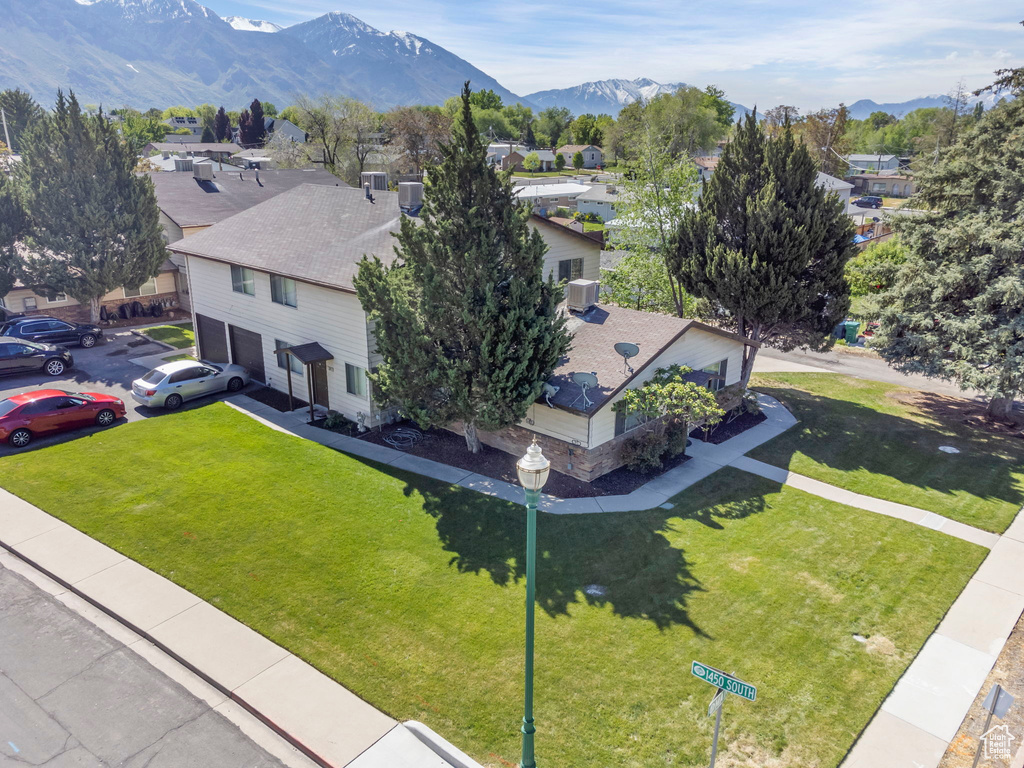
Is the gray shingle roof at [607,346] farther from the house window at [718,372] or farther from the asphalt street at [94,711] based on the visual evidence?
the asphalt street at [94,711]

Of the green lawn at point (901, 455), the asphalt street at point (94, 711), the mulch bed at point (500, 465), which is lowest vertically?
the green lawn at point (901, 455)

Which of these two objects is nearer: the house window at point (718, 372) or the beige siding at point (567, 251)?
the house window at point (718, 372)

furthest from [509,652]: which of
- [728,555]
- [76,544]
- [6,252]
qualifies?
[6,252]

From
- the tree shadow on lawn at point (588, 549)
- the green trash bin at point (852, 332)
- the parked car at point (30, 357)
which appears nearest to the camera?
the tree shadow on lawn at point (588, 549)

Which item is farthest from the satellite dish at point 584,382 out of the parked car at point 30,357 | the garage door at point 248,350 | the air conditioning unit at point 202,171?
the air conditioning unit at point 202,171

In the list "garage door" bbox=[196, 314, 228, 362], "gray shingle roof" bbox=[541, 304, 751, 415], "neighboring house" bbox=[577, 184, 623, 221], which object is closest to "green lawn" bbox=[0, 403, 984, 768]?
"gray shingle roof" bbox=[541, 304, 751, 415]

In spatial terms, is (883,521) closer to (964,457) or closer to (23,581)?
(964,457)

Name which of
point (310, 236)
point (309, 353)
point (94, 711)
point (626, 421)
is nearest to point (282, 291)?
point (310, 236)

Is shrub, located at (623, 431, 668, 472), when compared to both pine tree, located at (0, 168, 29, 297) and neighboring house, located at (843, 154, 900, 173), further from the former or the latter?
neighboring house, located at (843, 154, 900, 173)

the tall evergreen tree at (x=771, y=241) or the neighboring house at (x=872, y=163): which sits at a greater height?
the neighboring house at (x=872, y=163)
